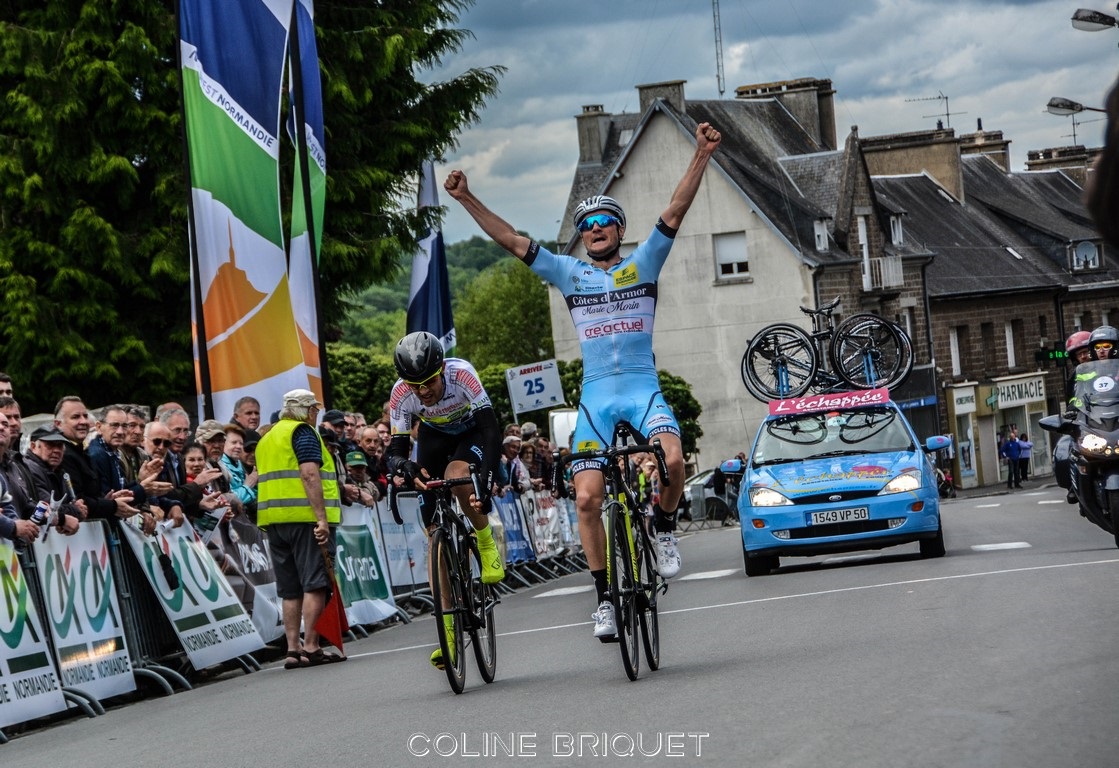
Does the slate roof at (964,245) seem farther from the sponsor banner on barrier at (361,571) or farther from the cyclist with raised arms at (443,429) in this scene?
the cyclist with raised arms at (443,429)

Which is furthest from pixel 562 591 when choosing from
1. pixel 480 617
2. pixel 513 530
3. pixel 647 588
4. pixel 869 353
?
pixel 647 588

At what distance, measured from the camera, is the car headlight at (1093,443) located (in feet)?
47.6

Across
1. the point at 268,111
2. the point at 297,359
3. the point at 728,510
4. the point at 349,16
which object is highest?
the point at 349,16

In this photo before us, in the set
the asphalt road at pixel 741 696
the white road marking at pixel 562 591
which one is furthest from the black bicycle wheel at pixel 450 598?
the white road marking at pixel 562 591

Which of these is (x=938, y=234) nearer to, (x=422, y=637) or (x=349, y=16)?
(x=349, y=16)

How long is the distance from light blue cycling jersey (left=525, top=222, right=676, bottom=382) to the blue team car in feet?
24.2

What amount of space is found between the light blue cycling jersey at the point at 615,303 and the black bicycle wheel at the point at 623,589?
86 cm

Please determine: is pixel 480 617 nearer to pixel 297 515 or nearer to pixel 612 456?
pixel 612 456

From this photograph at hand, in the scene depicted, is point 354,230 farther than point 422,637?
Yes

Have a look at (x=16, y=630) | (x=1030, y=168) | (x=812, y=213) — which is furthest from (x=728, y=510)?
(x=1030, y=168)

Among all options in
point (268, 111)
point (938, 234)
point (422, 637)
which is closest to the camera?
point (422, 637)

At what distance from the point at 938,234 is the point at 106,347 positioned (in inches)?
1965

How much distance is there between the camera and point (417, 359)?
32.4 ft

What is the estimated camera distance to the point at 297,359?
1819 cm
